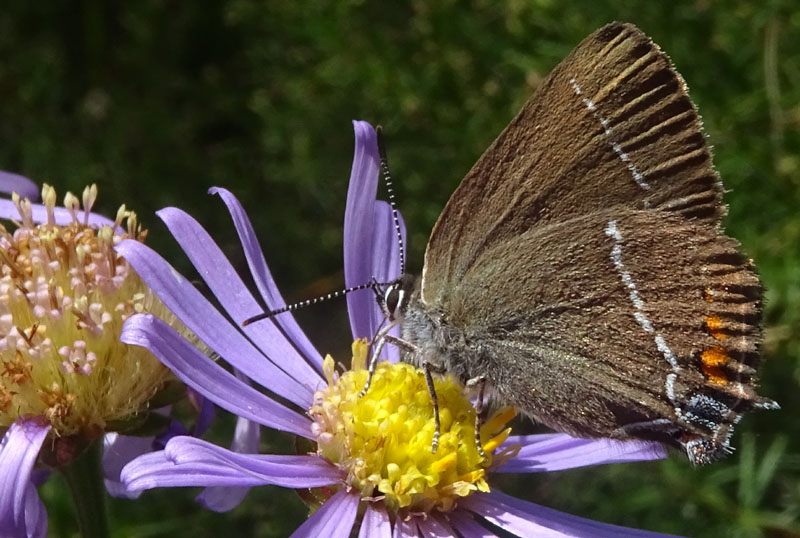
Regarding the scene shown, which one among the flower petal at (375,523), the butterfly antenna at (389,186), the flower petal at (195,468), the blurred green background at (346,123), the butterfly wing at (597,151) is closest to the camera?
the flower petal at (195,468)

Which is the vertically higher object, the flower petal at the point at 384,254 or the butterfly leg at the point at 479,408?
the flower petal at the point at 384,254

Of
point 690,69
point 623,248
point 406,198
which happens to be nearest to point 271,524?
point 406,198

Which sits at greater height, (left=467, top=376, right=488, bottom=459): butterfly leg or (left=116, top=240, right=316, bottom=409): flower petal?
(left=116, top=240, right=316, bottom=409): flower petal

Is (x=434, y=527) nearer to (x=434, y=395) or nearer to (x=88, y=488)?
(x=434, y=395)

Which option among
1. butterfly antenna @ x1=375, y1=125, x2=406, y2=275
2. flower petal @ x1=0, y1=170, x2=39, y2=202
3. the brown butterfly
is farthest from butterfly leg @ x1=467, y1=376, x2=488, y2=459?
flower petal @ x1=0, y1=170, x2=39, y2=202

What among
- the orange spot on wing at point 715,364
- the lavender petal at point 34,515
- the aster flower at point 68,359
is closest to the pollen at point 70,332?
the aster flower at point 68,359

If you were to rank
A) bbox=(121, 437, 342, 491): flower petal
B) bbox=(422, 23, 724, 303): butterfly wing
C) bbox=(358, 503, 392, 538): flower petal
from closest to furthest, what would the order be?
1. bbox=(121, 437, 342, 491): flower petal
2. bbox=(358, 503, 392, 538): flower petal
3. bbox=(422, 23, 724, 303): butterfly wing

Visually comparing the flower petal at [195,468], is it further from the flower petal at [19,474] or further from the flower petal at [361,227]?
the flower petal at [361,227]

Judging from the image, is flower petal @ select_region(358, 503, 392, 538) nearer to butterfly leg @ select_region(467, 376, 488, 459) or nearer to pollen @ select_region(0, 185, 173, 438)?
butterfly leg @ select_region(467, 376, 488, 459)
